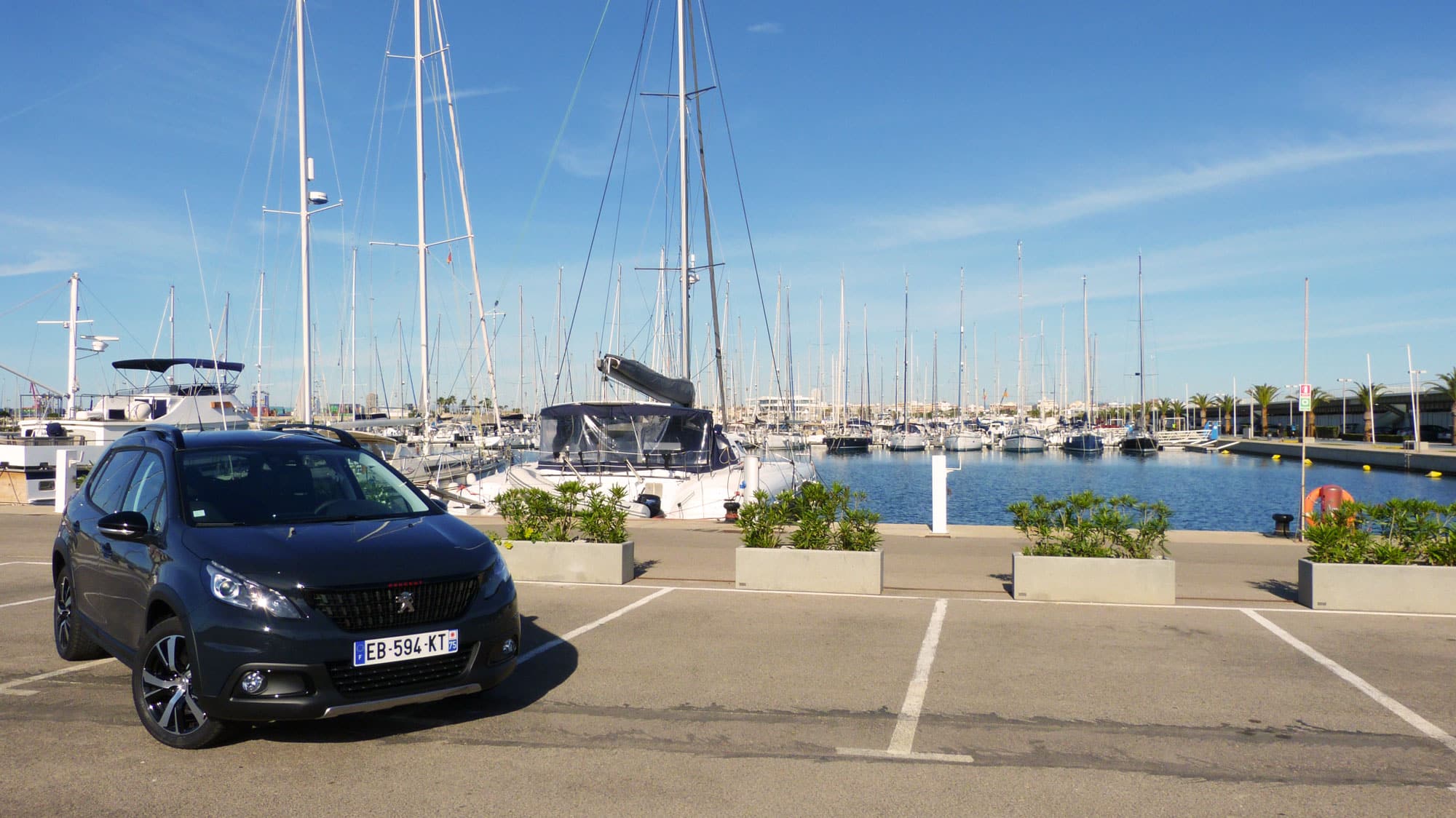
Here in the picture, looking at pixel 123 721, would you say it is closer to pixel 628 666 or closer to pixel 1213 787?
pixel 628 666

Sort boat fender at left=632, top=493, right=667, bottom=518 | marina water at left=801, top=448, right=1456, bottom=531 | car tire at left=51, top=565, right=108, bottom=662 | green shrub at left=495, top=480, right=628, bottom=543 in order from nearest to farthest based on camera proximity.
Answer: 1. car tire at left=51, top=565, right=108, bottom=662
2. green shrub at left=495, top=480, right=628, bottom=543
3. boat fender at left=632, top=493, right=667, bottom=518
4. marina water at left=801, top=448, right=1456, bottom=531

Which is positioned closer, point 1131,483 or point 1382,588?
point 1382,588

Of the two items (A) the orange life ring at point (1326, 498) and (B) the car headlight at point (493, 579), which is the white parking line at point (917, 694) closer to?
(B) the car headlight at point (493, 579)

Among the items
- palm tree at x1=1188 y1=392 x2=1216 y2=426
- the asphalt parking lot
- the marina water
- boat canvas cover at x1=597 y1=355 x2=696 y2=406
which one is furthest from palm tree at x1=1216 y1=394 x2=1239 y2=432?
the asphalt parking lot

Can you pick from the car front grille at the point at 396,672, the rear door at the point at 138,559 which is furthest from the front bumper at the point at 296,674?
the rear door at the point at 138,559

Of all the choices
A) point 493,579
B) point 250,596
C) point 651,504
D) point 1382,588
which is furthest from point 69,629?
point 651,504

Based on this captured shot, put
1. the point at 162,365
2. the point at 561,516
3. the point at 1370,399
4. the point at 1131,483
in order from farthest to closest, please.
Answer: the point at 1370,399
the point at 1131,483
the point at 162,365
the point at 561,516

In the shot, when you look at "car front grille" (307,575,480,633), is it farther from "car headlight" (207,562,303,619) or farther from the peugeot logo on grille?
"car headlight" (207,562,303,619)

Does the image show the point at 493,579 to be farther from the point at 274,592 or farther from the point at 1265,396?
the point at 1265,396

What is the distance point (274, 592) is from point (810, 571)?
646 cm

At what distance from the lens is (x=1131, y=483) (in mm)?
52562

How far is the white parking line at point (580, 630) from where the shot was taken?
7543 millimetres

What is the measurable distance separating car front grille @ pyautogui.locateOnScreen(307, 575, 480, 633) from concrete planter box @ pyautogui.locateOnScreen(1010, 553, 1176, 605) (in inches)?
254

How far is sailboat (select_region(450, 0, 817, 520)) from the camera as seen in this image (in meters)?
19.8
